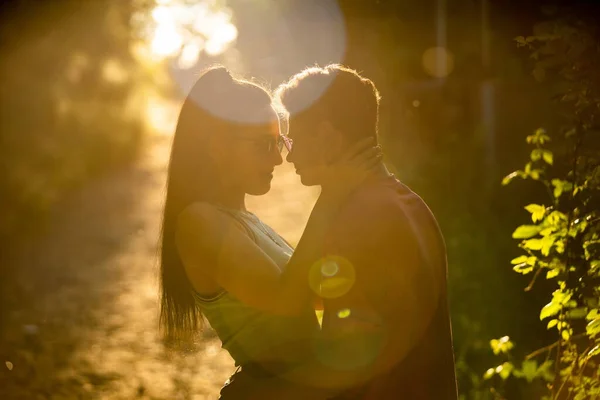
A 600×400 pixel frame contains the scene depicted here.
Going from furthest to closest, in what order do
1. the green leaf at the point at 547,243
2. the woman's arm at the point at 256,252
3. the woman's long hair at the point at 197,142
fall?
the green leaf at the point at 547,243, the woman's long hair at the point at 197,142, the woman's arm at the point at 256,252

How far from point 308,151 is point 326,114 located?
17 cm

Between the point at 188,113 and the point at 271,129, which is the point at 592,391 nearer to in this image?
the point at 271,129

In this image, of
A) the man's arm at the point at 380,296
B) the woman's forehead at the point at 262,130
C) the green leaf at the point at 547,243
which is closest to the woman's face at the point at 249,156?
the woman's forehead at the point at 262,130

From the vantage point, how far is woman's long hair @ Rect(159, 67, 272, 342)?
3.67 metres

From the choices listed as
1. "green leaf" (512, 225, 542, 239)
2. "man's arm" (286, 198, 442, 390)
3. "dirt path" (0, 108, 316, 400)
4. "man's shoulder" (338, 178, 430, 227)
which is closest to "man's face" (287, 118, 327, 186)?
"man's shoulder" (338, 178, 430, 227)

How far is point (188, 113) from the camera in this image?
371cm

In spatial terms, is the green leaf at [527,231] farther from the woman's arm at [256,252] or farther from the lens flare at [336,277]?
the lens flare at [336,277]

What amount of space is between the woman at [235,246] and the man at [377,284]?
0.27 metres

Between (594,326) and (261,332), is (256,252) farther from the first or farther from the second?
(594,326)

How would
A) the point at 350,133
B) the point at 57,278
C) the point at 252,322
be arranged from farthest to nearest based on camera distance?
the point at 57,278 → the point at 252,322 → the point at 350,133

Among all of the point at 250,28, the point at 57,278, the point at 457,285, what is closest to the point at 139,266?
the point at 57,278

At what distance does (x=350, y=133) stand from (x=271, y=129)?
2.77ft

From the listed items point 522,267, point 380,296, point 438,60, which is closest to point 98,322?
point 522,267

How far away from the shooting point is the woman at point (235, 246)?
3.31 m
